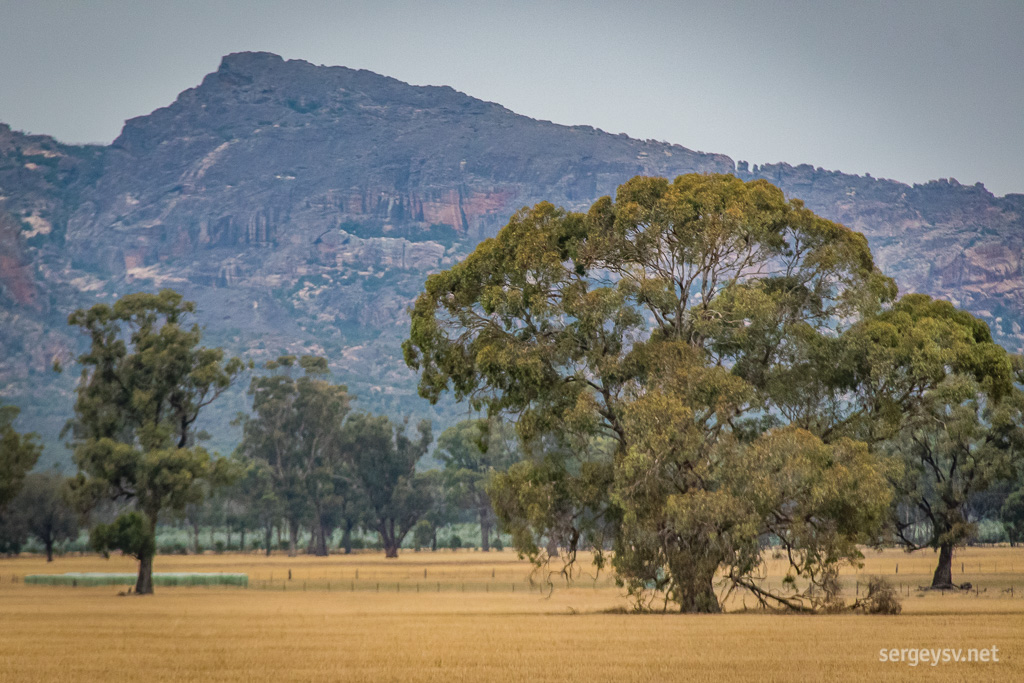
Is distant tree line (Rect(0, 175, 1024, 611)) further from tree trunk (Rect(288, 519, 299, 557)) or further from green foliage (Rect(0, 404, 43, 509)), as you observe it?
tree trunk (Rect(288, 519, 299, 557))

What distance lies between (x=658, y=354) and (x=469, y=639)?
11764 mm

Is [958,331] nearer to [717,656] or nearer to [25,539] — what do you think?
[717,656]

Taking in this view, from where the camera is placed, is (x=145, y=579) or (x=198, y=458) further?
(x=145, y=579)

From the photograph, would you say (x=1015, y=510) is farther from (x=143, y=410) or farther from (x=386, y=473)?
(x=386, y=473)

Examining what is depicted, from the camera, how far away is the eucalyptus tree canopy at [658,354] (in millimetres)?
35031

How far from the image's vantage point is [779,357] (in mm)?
37562

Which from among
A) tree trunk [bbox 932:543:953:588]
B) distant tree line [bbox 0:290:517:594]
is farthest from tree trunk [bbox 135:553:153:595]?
tree trunk [bbox 932:543:953:588]

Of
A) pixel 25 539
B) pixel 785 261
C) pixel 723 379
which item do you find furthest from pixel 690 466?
pixel 25 539

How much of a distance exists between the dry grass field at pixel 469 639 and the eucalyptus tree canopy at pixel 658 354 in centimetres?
281

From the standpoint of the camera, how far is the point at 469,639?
30406 millimetres

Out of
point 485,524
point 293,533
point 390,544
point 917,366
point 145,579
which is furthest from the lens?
point 485,524

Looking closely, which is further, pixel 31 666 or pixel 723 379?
pixel 723 379

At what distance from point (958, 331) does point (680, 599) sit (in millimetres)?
13100

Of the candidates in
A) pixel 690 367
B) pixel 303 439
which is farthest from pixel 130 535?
pixel 303 439
